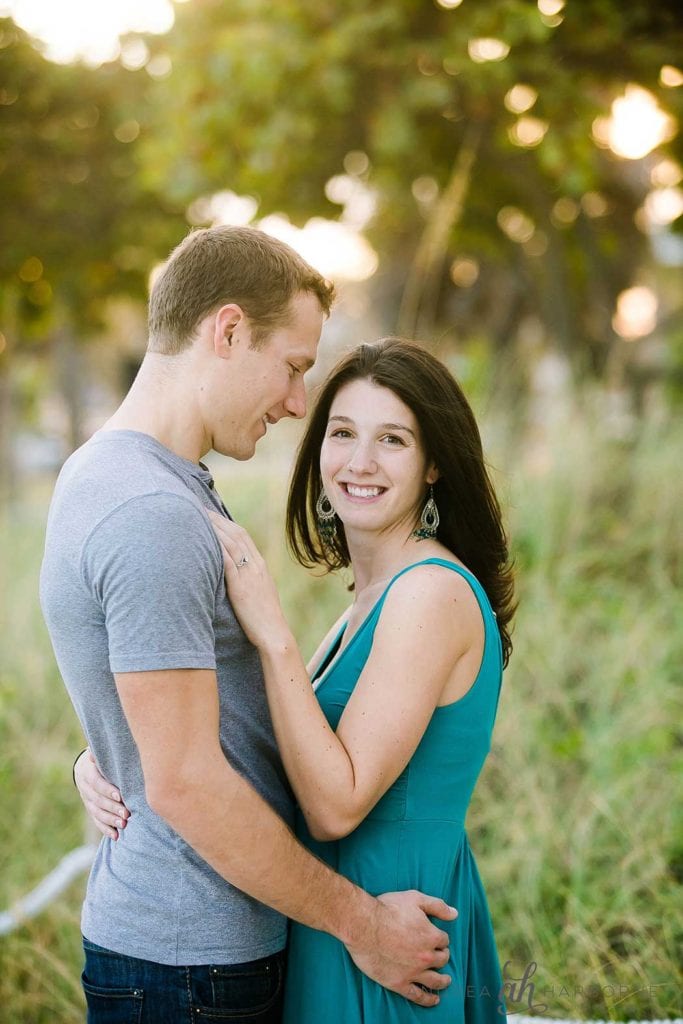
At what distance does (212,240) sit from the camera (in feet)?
5.84

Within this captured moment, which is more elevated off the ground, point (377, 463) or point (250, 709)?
point (377, 463)

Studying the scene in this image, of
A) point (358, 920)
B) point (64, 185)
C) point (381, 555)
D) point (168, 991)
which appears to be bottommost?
point (168, 991)

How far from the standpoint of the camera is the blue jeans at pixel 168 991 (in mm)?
1684

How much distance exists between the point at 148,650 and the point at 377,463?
0.84 meters

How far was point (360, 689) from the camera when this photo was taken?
6.08 ft

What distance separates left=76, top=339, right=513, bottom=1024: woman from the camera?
176 centimetres

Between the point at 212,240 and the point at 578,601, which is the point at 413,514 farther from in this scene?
the point at 578,601

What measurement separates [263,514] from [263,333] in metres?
4.21

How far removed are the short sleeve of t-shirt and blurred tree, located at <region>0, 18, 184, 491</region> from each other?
733 cm

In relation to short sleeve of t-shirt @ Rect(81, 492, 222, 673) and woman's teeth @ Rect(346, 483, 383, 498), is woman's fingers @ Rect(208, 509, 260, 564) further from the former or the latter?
woman's teeth @ Rect(346, 483, 383, 498)

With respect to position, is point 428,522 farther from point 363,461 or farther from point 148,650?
point 148,650

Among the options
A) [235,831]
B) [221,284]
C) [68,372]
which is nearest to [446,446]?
[221,284]

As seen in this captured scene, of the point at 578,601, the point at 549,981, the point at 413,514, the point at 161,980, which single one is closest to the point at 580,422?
the point at 578,601

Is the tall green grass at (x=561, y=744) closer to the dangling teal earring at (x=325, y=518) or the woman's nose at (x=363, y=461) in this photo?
the dangling teal earring at (x=325, y=518)
